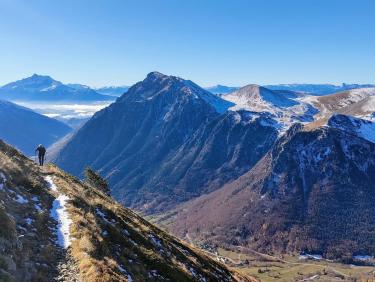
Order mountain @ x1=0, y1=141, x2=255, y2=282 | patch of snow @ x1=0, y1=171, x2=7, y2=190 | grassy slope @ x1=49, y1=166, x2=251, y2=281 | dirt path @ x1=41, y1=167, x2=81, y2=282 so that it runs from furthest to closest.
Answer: patch of snow @ x1=0, y1=171, x2=7, y2=190 → grassy slope @ x1=49, y1=166, x2=251, y2=281 → mountain @ x1=0, y1=141, x2=255, y2=282 → dirt path @ x1=41, y1=167, x2=81, y2=282

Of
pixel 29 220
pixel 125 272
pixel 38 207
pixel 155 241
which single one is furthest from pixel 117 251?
pixel 155 241

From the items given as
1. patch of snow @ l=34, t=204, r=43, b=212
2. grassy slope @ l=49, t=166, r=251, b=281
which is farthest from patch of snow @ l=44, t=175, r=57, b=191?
patch of snow @ l=34, t=204, r=43, b=212

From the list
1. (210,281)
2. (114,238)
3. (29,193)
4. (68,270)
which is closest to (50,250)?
(68,270)

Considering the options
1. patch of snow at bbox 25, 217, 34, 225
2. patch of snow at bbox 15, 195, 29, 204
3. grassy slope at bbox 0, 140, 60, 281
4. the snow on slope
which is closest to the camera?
grassy slope at bbox 0, 140, 60, 281

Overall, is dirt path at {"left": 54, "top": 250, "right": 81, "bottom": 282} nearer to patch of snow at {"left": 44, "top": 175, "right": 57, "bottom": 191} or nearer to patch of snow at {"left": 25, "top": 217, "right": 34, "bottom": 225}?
patch of snow at {"left": 25, "top": 217, "right": 34, "bottom": 225}

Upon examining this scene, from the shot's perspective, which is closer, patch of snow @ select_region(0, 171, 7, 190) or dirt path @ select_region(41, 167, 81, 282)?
dirt path @ select_region(41, 167, 81, 282)

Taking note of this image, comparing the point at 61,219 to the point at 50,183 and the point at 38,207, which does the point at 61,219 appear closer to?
the point at 38,207

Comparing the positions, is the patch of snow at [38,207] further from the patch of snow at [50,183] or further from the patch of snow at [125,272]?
the patch of snow at [125,272]

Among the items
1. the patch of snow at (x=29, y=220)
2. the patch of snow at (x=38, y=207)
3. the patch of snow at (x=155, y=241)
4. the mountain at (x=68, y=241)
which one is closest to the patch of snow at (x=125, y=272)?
the mountain at (x=68, y=241)
